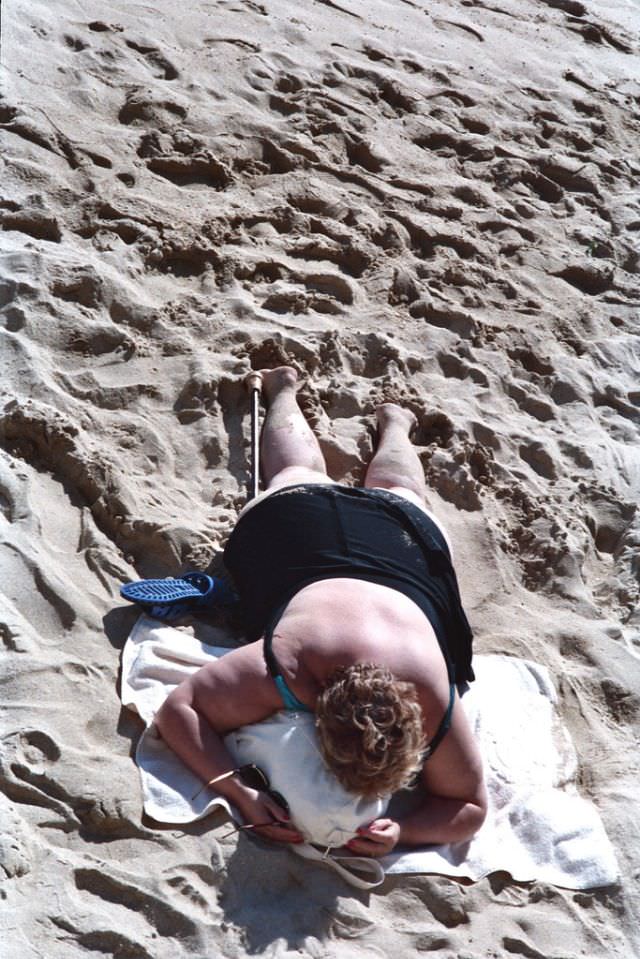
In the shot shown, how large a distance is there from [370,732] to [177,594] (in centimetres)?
92

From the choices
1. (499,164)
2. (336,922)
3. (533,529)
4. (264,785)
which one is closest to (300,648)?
(264,785)

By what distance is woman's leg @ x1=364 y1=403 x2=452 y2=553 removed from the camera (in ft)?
12.8

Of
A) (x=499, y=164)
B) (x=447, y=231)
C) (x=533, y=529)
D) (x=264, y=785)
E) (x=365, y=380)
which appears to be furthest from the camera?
(x=499, y=164)

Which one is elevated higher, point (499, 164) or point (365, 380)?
point (499, 164)

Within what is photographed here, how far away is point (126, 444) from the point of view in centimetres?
382

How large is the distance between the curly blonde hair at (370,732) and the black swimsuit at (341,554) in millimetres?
386

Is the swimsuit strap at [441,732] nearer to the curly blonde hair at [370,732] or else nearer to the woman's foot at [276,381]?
the curly blonde hair at [370,732]

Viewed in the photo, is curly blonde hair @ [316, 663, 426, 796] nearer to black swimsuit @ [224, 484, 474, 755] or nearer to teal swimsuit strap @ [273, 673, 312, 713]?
teal swimsuit strap @ [273, 673, 312, 713]

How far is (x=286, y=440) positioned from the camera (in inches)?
155

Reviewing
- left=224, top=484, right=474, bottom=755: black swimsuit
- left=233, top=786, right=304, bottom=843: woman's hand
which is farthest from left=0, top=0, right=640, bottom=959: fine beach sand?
left=224, top=484, right=474, bottom=755: black swimsuit

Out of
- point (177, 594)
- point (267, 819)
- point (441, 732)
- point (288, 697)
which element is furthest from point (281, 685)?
point (177, 594)

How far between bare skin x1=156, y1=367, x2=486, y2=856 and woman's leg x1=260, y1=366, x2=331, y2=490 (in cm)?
68

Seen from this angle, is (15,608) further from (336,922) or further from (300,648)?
(336,922)

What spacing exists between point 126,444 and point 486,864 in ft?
5.72
